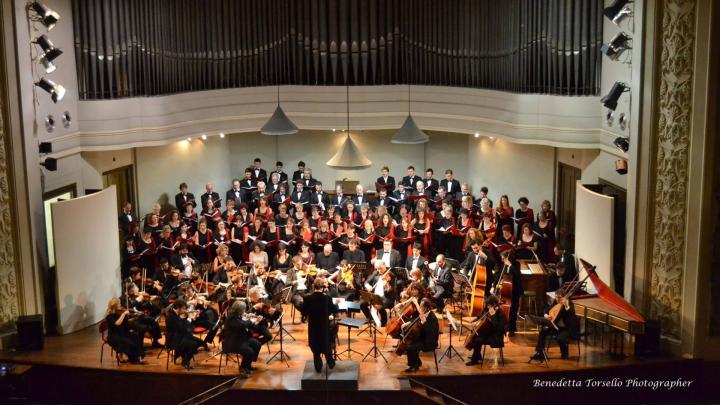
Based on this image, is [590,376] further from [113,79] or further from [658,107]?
[113,79]

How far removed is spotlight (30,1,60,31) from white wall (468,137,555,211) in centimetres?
784

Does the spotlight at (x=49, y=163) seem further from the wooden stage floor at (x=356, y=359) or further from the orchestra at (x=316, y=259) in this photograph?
the wooden stage floor at (x=356, y=359)

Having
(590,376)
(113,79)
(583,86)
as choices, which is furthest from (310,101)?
(590,376)

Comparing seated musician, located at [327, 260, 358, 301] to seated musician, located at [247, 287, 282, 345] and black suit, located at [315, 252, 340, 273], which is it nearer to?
black suit, located at [315, 252, 340, 273]

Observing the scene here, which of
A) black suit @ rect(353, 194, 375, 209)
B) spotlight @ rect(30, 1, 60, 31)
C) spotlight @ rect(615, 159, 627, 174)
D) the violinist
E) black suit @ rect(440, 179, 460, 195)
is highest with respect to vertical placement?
spotlight @ rect(30, 1, 60, 31)

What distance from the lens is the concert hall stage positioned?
10062 millimetres

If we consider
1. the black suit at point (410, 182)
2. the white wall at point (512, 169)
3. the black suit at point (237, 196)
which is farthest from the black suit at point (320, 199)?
the white wall at point (512, 169)

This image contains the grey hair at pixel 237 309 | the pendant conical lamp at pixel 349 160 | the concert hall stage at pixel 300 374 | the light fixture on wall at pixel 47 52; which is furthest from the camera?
the light fixture on wall at pixel 47 52

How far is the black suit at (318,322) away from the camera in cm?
1000

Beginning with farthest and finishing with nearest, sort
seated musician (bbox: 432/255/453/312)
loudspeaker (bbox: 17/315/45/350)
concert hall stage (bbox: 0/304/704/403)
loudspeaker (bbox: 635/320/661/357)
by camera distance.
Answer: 1. seated musician (bbox: 432/255/453/312)
2. loudspeaker (bbox: 17/315/45/350)
3. loudspeaker (bbox: 635/320/661/357)
4. concert hall stage (bbox: 0/304/704/403)

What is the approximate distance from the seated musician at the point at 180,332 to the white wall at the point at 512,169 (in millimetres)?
6901

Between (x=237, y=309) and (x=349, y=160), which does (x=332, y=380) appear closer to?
(x=237, y=309)

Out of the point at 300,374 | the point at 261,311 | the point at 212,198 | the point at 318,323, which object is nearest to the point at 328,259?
the point at 261,311

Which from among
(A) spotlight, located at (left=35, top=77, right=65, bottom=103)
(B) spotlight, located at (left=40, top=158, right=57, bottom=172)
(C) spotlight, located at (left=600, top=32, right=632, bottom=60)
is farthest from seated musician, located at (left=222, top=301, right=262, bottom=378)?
(C) spotlight, located at (left=600, top=32, right=632, bottom=60)
